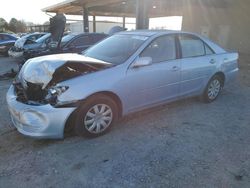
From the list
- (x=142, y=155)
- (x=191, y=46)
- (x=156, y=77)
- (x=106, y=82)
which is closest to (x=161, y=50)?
(x=156, y=77)

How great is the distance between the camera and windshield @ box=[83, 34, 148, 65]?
151 inches

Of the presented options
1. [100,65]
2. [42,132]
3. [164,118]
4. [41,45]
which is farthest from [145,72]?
[41,45]

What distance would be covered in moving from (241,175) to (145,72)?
1948 mm

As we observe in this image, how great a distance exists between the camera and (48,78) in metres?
3.32

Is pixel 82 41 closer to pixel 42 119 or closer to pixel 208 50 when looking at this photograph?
pixel 208 50

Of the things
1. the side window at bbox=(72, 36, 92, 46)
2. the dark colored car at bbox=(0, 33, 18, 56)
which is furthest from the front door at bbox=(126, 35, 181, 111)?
the dark colored car at bbox=(0, 33, 18, 56)

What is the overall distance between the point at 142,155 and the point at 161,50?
1.91m

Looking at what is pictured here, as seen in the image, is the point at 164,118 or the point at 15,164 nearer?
the point at 15,164

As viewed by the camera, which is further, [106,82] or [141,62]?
[141,62]

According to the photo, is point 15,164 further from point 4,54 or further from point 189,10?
point 189,10

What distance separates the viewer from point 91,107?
3352 millimetres

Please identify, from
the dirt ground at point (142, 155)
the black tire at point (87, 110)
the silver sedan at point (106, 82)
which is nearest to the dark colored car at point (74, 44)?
the silver sedan at point (106, 82)

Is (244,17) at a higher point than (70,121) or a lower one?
higher

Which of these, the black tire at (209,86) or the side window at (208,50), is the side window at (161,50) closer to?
the side window at (208,50)
